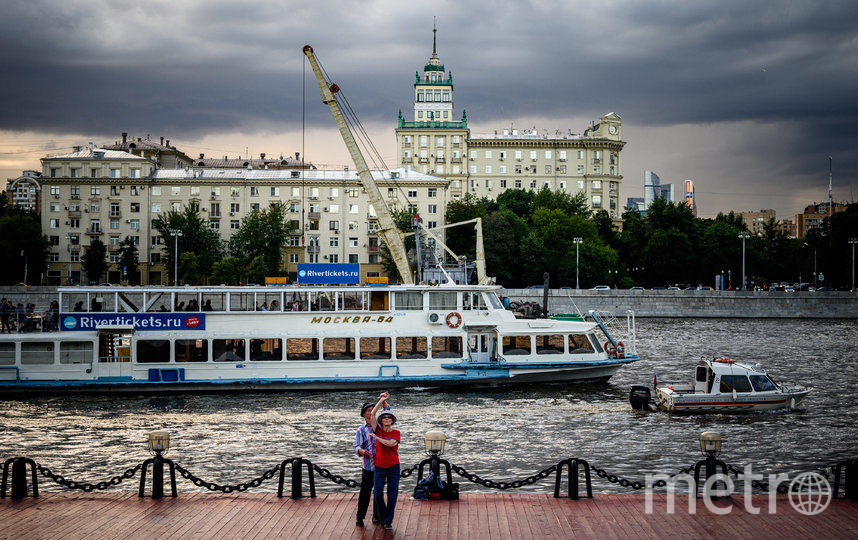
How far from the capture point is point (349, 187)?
11306 centimetres

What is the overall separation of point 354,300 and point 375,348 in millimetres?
2366

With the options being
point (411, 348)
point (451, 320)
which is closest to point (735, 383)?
point (451, 320)

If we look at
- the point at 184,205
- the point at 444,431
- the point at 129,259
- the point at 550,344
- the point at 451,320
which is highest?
the point at 184,205

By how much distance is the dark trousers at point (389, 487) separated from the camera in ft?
45.7

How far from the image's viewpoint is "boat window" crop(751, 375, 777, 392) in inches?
1232

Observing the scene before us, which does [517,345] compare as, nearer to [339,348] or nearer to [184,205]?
[339,348]

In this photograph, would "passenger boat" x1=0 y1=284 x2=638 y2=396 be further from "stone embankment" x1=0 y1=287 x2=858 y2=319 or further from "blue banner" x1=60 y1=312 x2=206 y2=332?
"stone embankment" x1=0 y1=287 x2=858 y2=319

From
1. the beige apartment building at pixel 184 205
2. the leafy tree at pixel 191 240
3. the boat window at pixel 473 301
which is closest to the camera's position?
the boat window at pixel 473 301

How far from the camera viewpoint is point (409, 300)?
3594 centimetres

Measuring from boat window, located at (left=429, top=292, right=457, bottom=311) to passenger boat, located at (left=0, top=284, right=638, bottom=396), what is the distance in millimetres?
44

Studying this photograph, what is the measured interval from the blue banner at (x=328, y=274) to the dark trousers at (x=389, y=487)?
21834mm

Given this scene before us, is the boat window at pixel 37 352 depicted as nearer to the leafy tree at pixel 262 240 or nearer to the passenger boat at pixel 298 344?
the passenger boat at pixel 298 344

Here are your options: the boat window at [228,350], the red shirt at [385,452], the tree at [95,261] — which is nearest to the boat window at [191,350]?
the boat window at [228,350]

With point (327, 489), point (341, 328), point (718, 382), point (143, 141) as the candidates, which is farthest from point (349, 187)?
point (327, 489)
